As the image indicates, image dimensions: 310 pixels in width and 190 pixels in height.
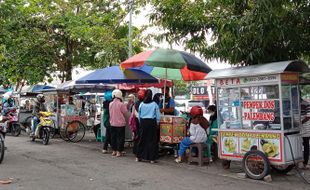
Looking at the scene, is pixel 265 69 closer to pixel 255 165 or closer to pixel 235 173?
pixel 255 165

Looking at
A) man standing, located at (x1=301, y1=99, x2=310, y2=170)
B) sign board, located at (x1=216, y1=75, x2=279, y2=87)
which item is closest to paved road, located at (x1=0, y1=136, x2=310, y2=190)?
man standing, located at (x1=301, y1=99, x2=310, y2=170)

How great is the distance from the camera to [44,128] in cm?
1309

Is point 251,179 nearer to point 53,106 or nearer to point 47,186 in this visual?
point 47,186

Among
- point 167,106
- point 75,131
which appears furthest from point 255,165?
point 75,131

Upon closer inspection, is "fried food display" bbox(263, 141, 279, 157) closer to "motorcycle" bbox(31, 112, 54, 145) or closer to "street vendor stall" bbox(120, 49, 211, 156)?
"street vendor stall" bbox(120, 49, 211, 156)

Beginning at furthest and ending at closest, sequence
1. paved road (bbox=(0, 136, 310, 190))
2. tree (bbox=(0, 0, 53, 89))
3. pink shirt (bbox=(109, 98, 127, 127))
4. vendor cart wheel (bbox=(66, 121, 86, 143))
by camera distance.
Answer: tree (bbox=(0, 0, 53, 89))
vendor cart wheel (bbox=(66, 121, 86, 143))
pink shirt (bbox=(109, 98, 127, 127))
paved road (bbox=(0, 136, 310, 190))

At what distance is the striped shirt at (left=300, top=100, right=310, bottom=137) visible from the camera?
7.99m

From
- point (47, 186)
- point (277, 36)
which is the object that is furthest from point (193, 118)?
point (47, 186)

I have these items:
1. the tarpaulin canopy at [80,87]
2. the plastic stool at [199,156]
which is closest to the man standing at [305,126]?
Result: the plastic stool at [199,156]

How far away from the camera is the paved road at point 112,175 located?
699 cm

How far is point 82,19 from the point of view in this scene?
18266 millimetres

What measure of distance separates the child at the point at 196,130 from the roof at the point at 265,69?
3.99ft

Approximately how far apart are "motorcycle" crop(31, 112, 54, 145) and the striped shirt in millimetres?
7886

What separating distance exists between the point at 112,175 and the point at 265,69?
3.48m
